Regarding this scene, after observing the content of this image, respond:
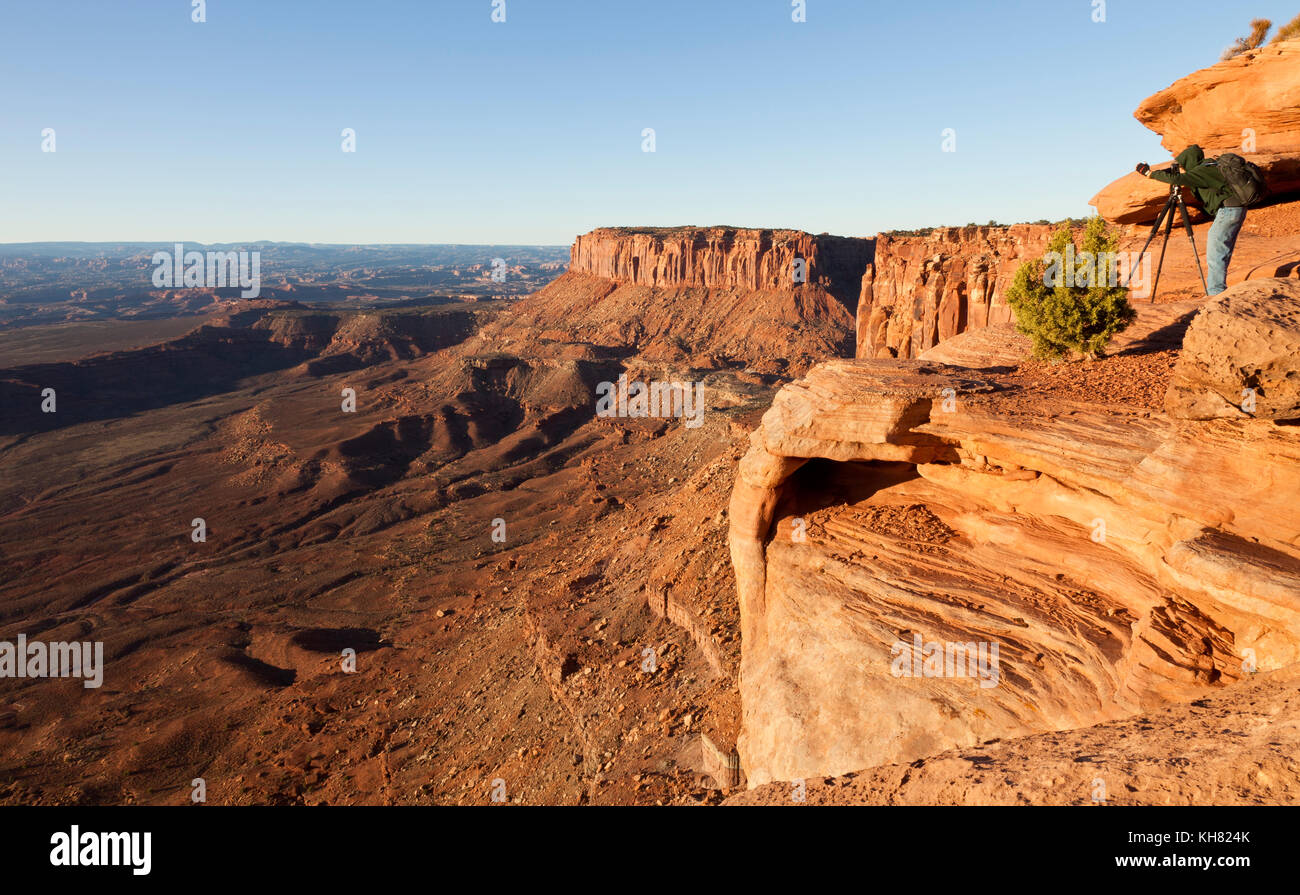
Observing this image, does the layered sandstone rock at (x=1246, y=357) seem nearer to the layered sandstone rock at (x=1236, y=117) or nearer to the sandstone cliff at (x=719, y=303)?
the layered sandstone rock at (x=1236, y=117)

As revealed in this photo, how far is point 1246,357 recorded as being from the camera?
874cm

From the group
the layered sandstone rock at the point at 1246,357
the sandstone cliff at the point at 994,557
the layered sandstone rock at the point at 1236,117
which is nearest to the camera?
the layered sandstone rock at the point at 1246,357

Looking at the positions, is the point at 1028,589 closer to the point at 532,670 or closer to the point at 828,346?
the point at 532,670

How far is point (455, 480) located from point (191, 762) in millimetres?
37911

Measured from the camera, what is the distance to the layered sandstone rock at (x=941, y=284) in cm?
2914

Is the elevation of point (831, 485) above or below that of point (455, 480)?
above

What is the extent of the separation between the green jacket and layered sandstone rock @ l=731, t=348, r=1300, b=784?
486 centimetres

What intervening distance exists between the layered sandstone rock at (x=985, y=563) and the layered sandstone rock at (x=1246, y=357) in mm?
537

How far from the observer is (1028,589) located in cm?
1209

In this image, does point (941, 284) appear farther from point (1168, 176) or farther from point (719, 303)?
point (719, 303)

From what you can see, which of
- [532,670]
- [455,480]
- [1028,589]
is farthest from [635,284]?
[1028,589]

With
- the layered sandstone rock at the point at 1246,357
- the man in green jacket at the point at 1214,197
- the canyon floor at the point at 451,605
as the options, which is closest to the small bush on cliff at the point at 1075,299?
the canyon floor at the point at 451,605

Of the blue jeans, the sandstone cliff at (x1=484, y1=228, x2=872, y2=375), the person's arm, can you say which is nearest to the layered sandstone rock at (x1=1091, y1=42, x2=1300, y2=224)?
the blue jeans

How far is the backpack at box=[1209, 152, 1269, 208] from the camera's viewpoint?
1222 centimetres
